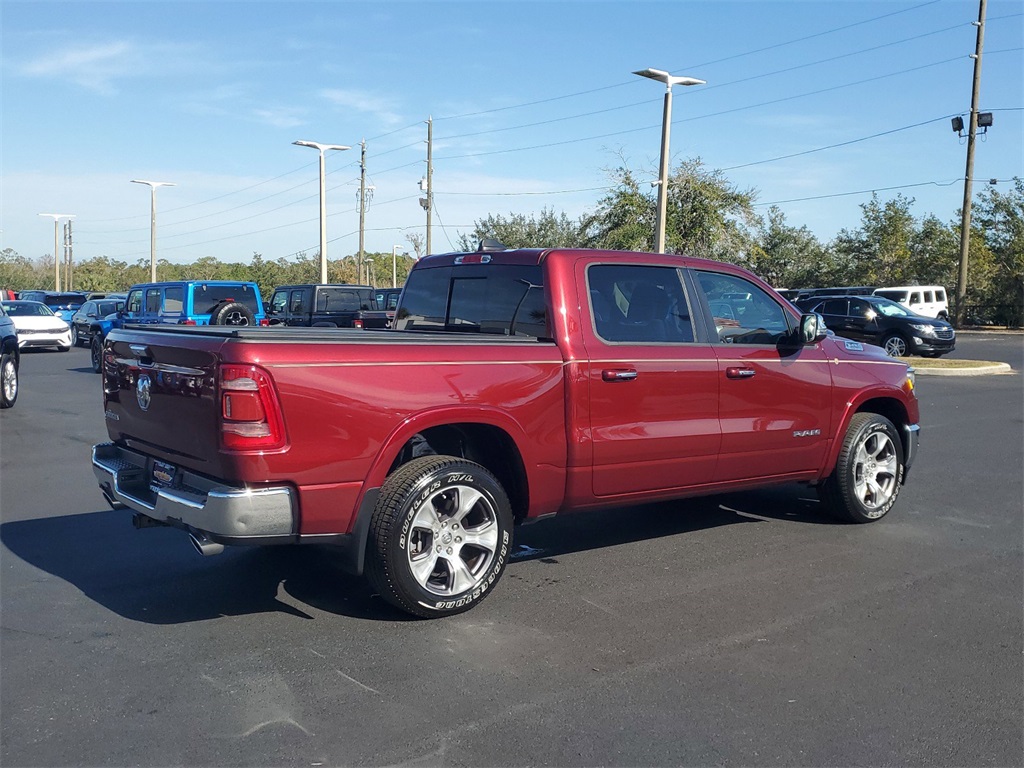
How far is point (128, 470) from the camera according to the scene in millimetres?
5156

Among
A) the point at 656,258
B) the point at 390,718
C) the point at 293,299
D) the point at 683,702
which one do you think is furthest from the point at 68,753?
the point at 293,299

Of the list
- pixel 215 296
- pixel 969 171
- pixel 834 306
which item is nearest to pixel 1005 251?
pixel 969 171

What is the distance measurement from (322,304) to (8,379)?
947cm

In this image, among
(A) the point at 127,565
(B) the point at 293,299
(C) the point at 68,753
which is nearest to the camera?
(C) the point at 68,753

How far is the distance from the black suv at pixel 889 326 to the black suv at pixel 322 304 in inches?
454

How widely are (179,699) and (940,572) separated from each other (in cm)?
443

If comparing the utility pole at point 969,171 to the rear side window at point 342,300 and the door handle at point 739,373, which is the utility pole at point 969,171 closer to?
the rear side window at point 342,300

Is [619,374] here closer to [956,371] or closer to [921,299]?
[956,371]

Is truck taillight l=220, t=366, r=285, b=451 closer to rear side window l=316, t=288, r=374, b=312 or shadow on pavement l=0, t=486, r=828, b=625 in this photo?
shadow on pavement l=0, t=486, r=828, b=625

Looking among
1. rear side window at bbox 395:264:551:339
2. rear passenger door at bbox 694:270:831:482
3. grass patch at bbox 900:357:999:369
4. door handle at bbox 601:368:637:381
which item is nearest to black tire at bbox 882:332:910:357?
grass patch at bbox 900:357:999:369

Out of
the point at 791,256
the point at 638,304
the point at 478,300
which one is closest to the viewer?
the point at 638,304

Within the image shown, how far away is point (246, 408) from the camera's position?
426cm

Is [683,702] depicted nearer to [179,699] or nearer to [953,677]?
[953,677]

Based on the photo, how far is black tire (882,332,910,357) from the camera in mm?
24109
